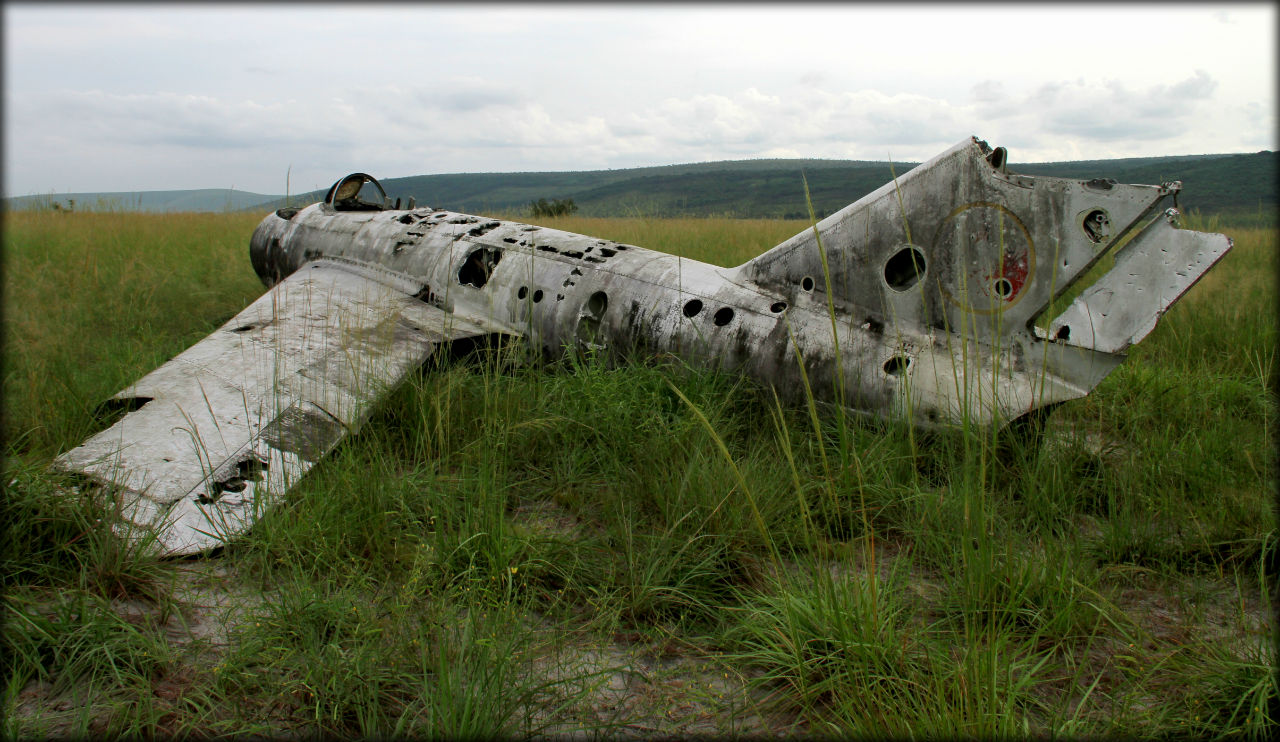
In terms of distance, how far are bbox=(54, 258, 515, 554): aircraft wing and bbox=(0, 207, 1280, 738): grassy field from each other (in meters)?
0.16

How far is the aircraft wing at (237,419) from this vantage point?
3.35m

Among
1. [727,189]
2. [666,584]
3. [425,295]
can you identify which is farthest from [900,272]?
[727,189]

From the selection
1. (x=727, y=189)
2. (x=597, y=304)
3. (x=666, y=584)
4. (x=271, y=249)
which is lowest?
(x=666, y=584)

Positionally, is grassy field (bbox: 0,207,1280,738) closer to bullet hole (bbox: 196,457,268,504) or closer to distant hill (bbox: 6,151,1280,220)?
bullet hole (bbox: 196,457,268,504)

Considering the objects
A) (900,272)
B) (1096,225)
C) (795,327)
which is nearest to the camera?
(1096,225)

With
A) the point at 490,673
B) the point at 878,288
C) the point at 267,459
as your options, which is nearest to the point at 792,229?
the point at 878,288

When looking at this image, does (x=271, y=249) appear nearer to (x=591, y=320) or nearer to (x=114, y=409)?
(x=114, y=409)

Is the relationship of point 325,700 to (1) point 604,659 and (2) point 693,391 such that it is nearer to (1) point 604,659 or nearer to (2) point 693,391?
(1) point 604,659

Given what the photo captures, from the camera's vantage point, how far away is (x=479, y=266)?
666cm

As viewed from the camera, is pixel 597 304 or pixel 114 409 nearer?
pixel 114 409

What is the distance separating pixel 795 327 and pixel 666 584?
7.06 ft

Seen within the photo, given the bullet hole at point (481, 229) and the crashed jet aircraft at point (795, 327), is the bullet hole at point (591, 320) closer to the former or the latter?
the crashed jet aircraft at point (795, 327)

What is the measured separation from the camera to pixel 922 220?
412 centimetres

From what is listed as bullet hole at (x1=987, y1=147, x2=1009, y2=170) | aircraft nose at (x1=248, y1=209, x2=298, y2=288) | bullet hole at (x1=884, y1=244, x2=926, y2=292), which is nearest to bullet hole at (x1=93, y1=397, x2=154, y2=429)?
aircraft nose at (x1=248, y1=209, x2=298, y2=288)
